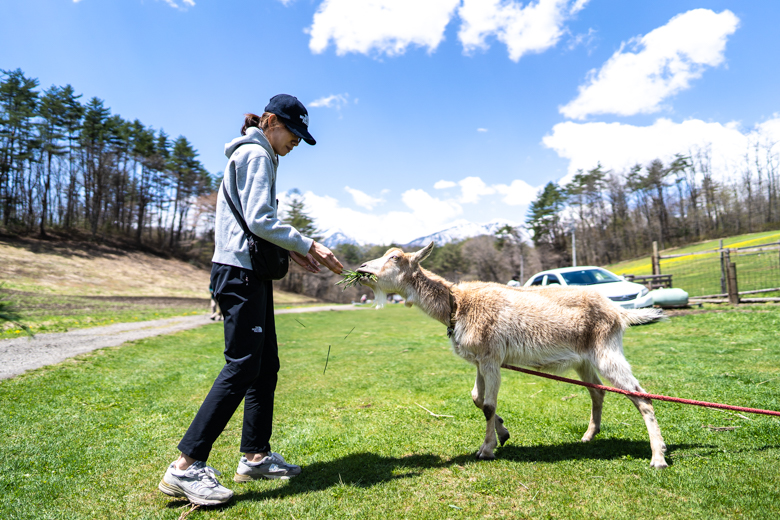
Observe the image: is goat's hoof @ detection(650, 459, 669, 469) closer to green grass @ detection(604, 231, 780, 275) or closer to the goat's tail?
the goat's tail

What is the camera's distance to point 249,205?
314 centimetres

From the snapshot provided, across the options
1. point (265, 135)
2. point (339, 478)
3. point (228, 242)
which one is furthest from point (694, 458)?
point (265, 135)

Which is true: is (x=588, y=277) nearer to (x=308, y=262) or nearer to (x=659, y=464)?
(x=659, y=464)

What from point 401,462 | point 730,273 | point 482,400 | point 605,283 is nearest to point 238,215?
point 401,462

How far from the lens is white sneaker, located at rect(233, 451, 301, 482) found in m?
3.49

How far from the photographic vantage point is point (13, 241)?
1612 inches

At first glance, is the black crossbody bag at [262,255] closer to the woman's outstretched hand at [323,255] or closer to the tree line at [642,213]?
the woman's outstretched hand at [323,255]

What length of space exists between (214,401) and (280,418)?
255 centimetres

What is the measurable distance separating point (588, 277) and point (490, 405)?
1226 centimetres

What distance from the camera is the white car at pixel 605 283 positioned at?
13123 millimetres

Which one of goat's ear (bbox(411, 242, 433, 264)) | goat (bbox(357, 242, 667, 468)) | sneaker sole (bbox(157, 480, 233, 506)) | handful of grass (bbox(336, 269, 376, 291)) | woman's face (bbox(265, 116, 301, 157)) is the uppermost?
woman's face (bbox(265, 116, 301, 157))

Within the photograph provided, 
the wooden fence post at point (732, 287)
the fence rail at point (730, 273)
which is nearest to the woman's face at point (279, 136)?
the fence rail at point (730, 273)

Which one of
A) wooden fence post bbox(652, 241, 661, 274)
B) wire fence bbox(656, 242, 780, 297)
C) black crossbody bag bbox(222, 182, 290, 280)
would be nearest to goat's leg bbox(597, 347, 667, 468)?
black crossbody bag bbox(222, 182, 290, 280)

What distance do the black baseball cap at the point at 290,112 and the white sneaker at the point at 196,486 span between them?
2727 mm
